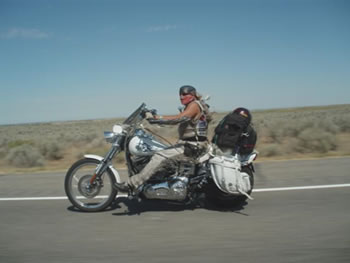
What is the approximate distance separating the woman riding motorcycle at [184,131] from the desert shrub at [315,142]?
7887 mm

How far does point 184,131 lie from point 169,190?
0.91m

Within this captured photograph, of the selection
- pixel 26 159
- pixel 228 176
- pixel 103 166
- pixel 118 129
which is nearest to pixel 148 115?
pixel 118 129

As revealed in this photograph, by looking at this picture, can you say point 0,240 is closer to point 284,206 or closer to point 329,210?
point 284,206

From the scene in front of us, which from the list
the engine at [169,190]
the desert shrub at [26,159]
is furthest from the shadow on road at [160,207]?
the desert shrub at [26,159]

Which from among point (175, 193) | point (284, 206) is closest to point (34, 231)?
point (175, 193)

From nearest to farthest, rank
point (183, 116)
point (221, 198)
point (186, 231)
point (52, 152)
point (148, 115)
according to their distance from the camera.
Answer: point (186, 231)
point (183, 116)
point (148, 115)
point (221, 198)
point (52, 152)

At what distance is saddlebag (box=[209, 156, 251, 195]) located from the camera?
464 cm

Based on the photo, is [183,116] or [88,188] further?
[88,188]

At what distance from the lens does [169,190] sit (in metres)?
4.77

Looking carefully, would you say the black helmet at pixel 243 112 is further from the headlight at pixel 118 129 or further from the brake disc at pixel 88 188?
the brake disc at pixel 88 188

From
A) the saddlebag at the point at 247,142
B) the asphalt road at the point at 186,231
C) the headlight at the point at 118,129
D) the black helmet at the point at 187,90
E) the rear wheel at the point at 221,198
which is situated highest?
the black helmet at the point at 187,90

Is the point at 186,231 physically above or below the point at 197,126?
below

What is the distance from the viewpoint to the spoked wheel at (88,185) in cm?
504

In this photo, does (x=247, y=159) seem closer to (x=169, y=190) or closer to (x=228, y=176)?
(x=228, y=176)
